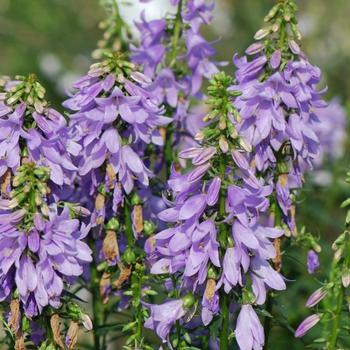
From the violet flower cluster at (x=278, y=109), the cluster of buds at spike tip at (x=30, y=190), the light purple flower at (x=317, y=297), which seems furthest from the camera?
the violet flower cluster at (x=278, y=109)

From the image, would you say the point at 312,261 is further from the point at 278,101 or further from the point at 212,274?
the point at 212,274

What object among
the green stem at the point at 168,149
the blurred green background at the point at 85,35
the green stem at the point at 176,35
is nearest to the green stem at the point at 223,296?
the green stem at the point at 168,149

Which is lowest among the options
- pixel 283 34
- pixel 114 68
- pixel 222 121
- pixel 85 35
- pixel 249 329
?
pixel 249 329

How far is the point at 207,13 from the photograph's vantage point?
496 centimetres

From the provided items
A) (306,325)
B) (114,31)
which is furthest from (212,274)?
(114,31)

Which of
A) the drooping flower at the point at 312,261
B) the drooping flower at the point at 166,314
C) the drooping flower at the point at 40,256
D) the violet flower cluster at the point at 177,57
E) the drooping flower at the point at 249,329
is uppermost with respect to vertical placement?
the violet flower cluster at the point at 177,57

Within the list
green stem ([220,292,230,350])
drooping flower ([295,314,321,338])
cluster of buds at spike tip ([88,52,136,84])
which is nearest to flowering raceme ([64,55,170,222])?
cluster of buds at spike tip ([88,52,136,84])

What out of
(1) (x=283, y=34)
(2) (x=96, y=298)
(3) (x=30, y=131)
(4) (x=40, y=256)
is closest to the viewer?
(4) (x=40, y=256)

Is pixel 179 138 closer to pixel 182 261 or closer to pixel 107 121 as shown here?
pixel 107 121

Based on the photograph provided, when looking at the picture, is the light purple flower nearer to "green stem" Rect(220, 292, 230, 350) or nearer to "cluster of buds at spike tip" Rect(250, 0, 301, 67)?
"green stem" Rect(220, 292, 230, 350)

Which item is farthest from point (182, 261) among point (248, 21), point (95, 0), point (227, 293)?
point (95, 0)

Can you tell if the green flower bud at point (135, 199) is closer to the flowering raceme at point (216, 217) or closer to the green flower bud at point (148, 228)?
the green flower bud at point (148, 228)

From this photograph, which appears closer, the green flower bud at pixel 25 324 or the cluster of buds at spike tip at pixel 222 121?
the cluster of buds at spike tip at pixel 222 121

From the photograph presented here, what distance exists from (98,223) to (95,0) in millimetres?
10561
